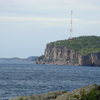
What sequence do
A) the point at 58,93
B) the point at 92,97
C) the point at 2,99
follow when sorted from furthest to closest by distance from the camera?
the point at 2,99 → the point at 58,93 → the point at 92,97

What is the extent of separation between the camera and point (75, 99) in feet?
113

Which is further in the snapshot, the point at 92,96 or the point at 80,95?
the point at 80,95

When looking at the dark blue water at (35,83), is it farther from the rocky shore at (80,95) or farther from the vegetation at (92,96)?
the vegetation at (92,96)

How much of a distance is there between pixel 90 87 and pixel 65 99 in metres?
2.18

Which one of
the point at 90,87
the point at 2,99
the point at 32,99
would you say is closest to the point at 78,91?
the point at 90,87

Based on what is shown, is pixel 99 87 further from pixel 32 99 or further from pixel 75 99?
pixel 32 99

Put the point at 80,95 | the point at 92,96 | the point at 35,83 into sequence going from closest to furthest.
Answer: the point at 92,96
the point at 80,95
the point at 35,83

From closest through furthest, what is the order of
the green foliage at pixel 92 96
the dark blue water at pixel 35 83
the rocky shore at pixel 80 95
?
the green foliage at pixel 92 96, the rocky shore at pixel 80 95, the dark blue water at pixel 35 83

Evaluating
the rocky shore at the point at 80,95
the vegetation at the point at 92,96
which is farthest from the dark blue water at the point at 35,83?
the vegetation at the point at 92,96

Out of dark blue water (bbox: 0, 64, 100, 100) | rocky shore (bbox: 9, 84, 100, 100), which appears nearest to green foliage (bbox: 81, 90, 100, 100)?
rocky shore (bbox: 9, 84, 100, 100)

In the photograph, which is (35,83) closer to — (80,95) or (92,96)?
(80,95)

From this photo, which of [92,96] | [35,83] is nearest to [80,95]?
[92,96]

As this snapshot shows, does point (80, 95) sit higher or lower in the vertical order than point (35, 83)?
higher

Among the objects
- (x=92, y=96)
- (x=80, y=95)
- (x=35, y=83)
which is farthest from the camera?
(x=35, y=83)
